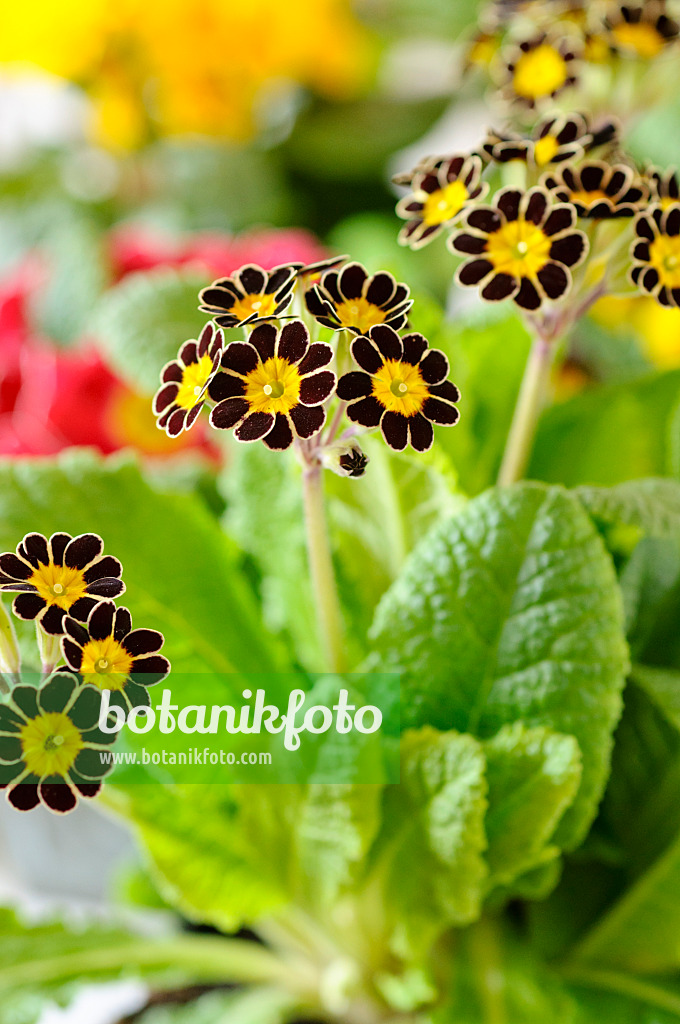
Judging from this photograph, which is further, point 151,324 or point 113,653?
point 151,324

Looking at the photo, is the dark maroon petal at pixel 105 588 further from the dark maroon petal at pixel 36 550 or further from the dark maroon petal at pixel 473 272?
the dark maroon petal at pixel 473 272

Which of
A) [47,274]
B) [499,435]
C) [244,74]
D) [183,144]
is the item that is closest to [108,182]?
[183,144]

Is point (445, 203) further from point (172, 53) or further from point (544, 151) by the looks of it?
point (172, 53)

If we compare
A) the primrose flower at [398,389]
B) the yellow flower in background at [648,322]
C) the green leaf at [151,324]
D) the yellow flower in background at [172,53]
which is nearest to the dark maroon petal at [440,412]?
the primrose flower at [398,389]

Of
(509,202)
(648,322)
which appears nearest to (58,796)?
(509,202)

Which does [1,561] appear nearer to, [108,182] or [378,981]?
[378,981]

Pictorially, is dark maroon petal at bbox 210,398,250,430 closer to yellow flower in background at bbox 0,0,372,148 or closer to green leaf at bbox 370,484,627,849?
green leaf at bbox 370,484,627,849
